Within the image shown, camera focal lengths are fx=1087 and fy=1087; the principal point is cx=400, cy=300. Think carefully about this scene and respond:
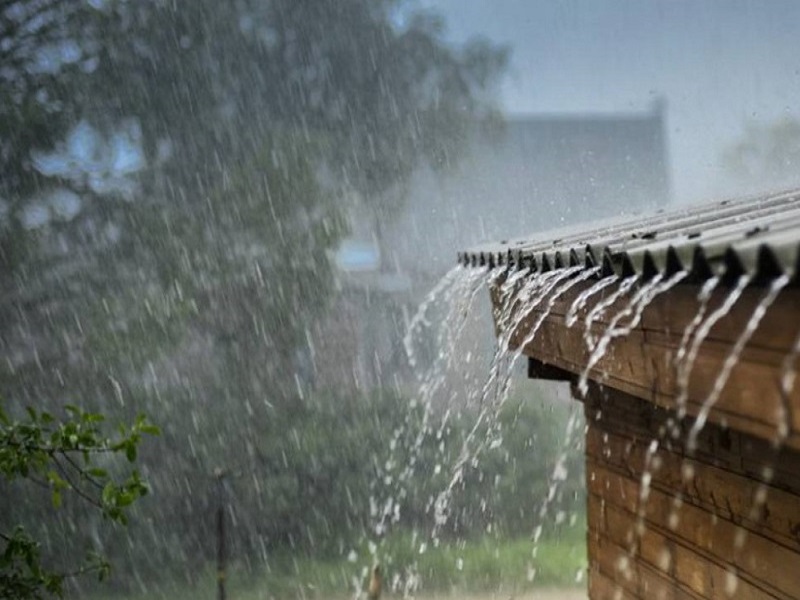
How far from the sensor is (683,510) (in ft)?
7.23

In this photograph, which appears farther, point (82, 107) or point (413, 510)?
point (413, 510)

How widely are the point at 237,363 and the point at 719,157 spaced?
456 inches

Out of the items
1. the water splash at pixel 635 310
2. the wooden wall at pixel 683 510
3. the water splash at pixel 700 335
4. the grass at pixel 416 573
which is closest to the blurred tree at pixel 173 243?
the grass at pixel 416 573

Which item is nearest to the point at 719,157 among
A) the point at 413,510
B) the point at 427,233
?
the point at 427,233

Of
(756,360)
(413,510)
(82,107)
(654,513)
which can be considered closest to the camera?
(756,360)

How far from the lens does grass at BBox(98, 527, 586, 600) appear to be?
11.1m

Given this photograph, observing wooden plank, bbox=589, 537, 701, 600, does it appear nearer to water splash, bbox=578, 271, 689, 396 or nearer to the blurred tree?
water splash, bbox=578, 271, 689, 396

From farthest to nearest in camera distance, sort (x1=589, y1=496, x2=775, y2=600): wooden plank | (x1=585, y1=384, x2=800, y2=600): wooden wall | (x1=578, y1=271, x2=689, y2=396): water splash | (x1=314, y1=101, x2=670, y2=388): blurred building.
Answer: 1. (x1=314, y1=101, x2=670, y2=388): blurred building
2. (x1=589, y1=496, x2=775, y2=600): wooden plank
3. (x1=585, y1=384, x2=800, y2=600): wooden wall
4. (x1=578, y1=271, x2=689, y2=396): water splash

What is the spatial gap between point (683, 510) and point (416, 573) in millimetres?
9432

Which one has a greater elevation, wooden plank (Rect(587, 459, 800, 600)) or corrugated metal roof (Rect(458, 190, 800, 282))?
corrugated metal roof (Rect(458, 190, 800, 282))

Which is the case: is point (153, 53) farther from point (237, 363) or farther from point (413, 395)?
point (413, 395)

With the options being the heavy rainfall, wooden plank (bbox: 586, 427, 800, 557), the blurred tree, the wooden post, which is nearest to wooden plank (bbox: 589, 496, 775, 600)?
wooden plank (bbox: 586, 427, 800, 557)

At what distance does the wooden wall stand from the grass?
8.20 meters

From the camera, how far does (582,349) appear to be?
2.17 m
